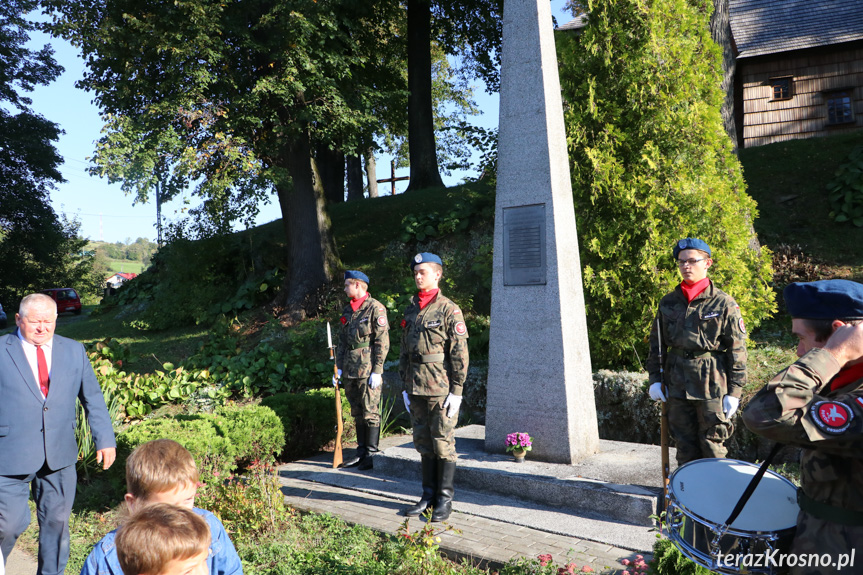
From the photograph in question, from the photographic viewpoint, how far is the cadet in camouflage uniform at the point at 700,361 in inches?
184

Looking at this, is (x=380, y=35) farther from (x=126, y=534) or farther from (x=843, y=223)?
(x=126, y=534)

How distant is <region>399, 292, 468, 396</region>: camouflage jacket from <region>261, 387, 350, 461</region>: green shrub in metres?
2.47

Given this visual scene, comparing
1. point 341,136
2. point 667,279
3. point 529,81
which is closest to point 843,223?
point 667,279

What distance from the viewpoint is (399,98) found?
48.4 feet

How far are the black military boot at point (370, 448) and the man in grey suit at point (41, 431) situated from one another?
8.94ft

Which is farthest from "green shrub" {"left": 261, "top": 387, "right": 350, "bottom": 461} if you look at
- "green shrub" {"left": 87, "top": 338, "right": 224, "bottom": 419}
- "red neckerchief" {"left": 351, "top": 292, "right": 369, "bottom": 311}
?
"green shrub" {"left": 87, "top": 338, "right": 224, "bottom": 419}

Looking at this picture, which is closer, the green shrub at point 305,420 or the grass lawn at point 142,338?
the green shrub at point 305,420

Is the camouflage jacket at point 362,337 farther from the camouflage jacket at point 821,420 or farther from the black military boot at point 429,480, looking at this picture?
the camouflage jacket at point 821,420

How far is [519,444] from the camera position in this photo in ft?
18.9

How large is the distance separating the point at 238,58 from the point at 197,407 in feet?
22.8

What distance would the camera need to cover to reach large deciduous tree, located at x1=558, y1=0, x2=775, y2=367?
6.97 m

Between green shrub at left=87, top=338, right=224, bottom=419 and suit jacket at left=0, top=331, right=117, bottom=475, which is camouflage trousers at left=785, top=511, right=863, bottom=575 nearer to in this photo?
suit jacket at left=0, top=331, right=117, bottom=475

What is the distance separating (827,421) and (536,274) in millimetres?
3987

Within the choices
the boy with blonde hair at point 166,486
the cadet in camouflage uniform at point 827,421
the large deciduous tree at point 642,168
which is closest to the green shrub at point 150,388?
the large deciduous tree at point 642,168
